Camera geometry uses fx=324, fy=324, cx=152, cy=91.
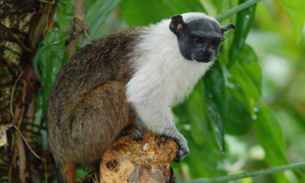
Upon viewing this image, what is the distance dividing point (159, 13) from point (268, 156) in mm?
1779

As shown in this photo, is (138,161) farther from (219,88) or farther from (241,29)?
(241,29)

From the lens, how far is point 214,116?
2.90 m

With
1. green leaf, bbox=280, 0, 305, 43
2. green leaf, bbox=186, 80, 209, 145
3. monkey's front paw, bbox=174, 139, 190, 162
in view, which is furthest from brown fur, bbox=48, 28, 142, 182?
green leaf, bbox=280, 0, 305, 43

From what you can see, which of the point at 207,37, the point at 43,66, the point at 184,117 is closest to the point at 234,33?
the point at 207,37

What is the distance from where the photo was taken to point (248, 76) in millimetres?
3082

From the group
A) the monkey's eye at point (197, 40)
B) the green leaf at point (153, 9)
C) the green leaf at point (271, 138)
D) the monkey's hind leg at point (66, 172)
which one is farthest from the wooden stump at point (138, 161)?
the green leaf at point (153, 9)

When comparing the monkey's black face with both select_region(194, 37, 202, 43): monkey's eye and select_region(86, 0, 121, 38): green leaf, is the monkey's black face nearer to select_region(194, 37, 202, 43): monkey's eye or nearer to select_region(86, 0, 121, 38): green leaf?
select_region(194, 37, 202, 43): monkey's eye

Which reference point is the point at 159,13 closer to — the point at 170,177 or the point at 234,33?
the point at 234,33

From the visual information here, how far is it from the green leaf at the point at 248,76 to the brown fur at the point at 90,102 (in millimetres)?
1020

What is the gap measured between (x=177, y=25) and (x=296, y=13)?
964 millimetres

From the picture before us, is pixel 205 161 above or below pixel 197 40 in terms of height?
below

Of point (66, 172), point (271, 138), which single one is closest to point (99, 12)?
point (66, 172)

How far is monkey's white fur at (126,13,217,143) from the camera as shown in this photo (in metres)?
2.47

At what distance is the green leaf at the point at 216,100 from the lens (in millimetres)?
2818
